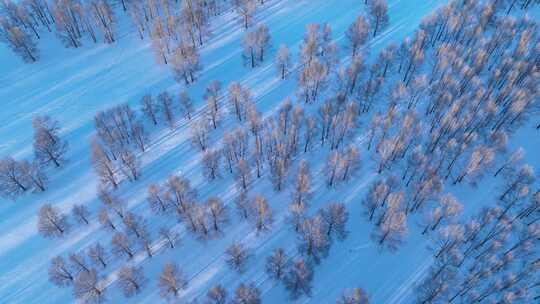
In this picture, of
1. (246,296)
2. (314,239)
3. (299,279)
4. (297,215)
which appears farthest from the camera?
(297,215)

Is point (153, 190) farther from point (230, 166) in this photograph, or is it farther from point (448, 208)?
point (448, 208)

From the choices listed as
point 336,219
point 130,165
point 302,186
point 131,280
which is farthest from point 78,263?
point 336,219

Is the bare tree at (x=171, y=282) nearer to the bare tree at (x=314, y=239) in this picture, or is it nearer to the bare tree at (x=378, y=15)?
the bare tree at (x=314, y=239)

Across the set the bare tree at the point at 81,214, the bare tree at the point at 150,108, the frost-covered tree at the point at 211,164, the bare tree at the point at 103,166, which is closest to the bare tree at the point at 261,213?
the frost-covered tree at the point at 211,164

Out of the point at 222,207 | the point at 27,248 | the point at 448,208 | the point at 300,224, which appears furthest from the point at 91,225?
the point at 448,208

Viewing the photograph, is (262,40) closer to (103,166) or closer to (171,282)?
(103,166)

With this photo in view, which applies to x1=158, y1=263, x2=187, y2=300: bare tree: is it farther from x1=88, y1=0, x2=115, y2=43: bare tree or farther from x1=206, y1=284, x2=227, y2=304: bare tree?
x1=88, y1=0, x2=115, y2=43: bare tree
